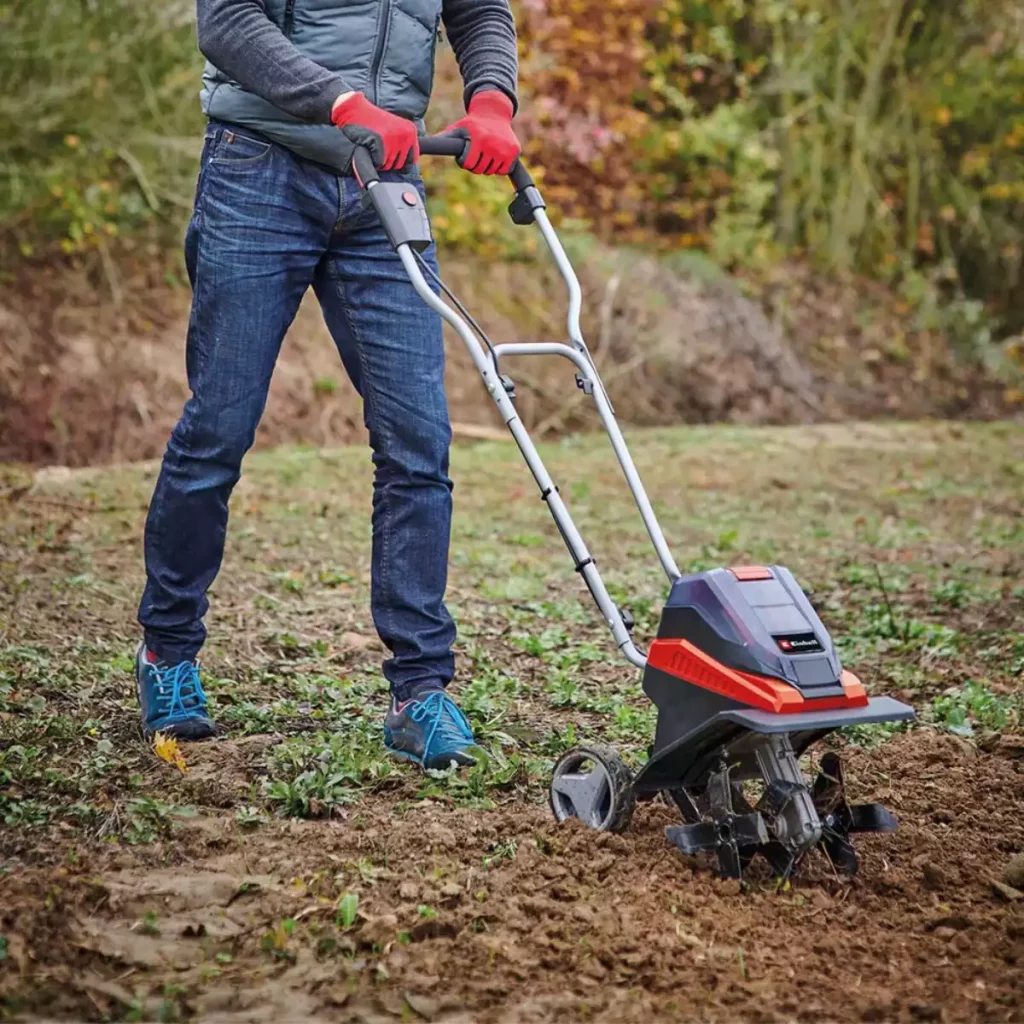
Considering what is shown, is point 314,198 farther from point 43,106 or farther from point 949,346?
point 949,346

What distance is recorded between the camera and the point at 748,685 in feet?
8.89

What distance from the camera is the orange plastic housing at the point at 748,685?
2.66 m

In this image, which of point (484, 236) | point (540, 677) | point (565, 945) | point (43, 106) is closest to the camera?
point (565, 945)

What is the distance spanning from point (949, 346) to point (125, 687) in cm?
1205


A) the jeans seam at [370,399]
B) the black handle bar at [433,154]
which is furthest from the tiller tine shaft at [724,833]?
the black handle bar at [433,154]

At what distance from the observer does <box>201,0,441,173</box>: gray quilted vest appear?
11.3 feet

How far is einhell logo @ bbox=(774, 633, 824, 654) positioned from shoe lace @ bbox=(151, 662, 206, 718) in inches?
63.9

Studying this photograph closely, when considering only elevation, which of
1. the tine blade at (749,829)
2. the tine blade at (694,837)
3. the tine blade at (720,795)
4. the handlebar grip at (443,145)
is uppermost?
the handlebar grip at (443,145)

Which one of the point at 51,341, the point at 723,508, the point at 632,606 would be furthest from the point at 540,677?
the point at 51,341

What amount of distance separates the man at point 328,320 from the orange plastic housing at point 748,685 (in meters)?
0.80

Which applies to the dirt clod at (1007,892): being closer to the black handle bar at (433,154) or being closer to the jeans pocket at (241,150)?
the black handle bar at (433,154)

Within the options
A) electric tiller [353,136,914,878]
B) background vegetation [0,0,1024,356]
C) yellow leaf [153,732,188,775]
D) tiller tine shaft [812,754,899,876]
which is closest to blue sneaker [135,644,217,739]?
yellow leaf [153,732,188,775]

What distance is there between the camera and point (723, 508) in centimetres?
795

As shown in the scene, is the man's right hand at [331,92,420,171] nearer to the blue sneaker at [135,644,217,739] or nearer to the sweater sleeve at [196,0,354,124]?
the sweater sleeve at [196,0,354,124]
